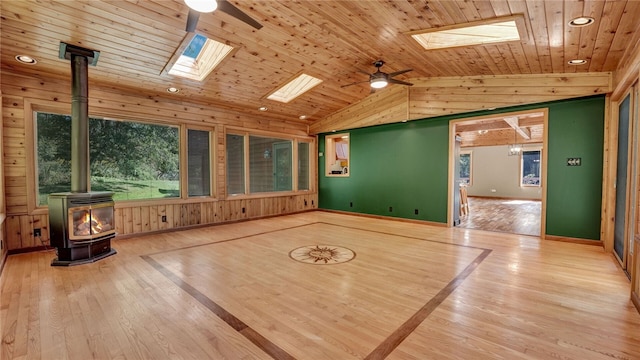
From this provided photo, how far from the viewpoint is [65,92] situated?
14.7ft

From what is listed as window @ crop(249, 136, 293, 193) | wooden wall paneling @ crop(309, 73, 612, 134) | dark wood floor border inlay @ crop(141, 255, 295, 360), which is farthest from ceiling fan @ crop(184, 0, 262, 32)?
window @ crop(249, 136, 293, 193)

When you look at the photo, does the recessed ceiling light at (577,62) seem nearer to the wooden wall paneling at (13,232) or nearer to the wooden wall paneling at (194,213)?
the wooden wall paneling at (194,213)

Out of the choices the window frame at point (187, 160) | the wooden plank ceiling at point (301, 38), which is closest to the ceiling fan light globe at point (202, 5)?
the wooden plank ceiling at point (301, 38)

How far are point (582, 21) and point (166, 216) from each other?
264 inches

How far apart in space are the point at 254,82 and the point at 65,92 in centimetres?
293

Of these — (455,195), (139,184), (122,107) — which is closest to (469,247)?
Answer: (455,195)

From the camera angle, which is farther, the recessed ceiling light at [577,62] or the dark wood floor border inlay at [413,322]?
the recessed ceiling light at [577,62]

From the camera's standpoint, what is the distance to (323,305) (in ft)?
8.34

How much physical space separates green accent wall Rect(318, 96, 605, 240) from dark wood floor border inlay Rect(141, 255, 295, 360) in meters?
5.01

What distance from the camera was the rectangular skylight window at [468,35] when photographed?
11.2 feet

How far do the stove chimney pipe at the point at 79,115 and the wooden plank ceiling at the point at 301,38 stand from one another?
208 millimetres

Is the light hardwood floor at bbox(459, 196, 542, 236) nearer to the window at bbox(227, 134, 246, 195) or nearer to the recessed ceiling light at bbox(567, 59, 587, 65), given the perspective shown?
the recessed ceiling light at bbox(567, 59, 587, 65)

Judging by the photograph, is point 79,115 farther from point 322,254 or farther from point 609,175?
point 609,175

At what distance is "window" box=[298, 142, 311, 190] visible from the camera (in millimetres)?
8305
